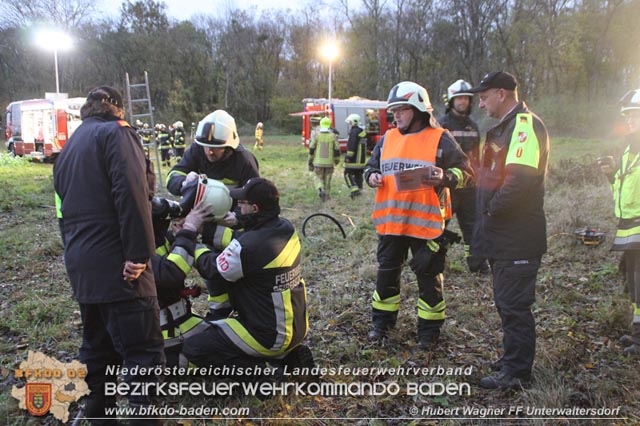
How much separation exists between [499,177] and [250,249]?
5.97ft

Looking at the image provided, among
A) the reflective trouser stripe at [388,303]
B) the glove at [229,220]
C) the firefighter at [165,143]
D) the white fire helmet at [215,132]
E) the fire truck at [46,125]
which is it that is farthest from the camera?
the fire truck at [46,125]

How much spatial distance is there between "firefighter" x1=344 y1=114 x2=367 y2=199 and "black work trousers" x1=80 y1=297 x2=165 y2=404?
Answer: 865 centimetres

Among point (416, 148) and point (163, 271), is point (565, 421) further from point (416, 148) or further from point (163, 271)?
point (163, 271)

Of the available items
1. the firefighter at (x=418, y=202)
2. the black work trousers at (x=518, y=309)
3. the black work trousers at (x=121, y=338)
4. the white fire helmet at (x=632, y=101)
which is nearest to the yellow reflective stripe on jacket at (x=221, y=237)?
the black work trousers at (x=121, y=338)

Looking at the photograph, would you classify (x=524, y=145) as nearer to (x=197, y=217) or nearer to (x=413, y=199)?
(x=413, y=199)

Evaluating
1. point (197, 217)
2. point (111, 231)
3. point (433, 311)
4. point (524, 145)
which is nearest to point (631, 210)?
point (524, 145)

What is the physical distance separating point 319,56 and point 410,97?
48869mm

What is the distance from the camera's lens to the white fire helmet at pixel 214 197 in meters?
3.33

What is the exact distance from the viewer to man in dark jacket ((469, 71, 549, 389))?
303 cm

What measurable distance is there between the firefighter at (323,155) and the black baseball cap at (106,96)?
791 cm

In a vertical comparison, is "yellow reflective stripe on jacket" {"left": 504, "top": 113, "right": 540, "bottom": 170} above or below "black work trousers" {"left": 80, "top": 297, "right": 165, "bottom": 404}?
above

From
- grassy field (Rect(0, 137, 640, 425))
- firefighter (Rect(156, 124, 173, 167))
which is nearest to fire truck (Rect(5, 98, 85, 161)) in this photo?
firefighter (Rect(156, 124, 173, 167))

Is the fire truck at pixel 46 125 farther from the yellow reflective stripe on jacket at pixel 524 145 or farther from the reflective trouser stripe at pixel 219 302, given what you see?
the yellow reflective stripe on jacket at pixel 524 145

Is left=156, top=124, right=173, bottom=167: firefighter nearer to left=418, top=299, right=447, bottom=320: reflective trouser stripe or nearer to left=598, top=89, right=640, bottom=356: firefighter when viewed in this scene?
left=418, top=299, right=447, bottom=320: reflective trouser stripe
